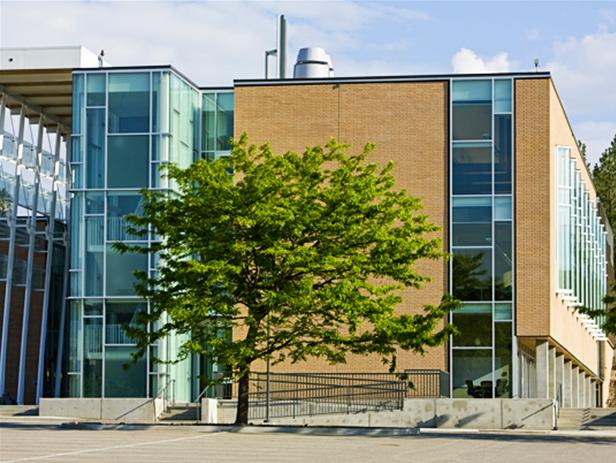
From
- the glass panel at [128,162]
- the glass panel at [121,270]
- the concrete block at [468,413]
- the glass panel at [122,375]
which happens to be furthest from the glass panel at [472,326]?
the glass panel at [128,162]

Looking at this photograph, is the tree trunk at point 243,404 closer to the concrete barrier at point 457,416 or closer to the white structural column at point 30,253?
the concrete barrier at point 457,416

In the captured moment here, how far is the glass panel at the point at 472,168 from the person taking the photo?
156 feet

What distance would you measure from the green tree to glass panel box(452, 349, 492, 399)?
10978 millimetres

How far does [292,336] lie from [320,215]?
137 inches

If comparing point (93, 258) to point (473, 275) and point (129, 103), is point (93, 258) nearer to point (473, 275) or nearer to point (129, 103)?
point (129, 103)

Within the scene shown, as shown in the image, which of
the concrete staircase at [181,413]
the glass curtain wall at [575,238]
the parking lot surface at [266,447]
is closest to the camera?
the parking lot surface at [266,447]

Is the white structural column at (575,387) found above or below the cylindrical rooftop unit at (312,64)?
below

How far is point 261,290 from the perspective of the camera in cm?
3569

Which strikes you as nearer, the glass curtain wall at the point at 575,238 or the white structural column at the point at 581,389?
the glass curtain wall at the point at 575,238

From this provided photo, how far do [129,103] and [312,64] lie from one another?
9403 millimetres

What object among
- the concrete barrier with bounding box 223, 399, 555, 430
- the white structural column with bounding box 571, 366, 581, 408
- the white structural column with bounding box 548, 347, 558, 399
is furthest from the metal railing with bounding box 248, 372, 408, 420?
the white structural column with bounding box 571, 366, 581, 408

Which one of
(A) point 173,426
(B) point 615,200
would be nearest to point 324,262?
(A) point 173,426

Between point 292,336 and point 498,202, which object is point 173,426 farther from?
point 498,202

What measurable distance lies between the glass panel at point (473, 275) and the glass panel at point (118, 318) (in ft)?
38.4
